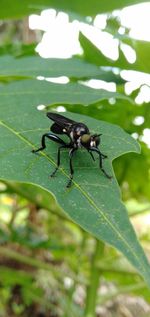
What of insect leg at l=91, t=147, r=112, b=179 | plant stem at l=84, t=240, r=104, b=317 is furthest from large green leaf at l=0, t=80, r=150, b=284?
plant stem at l=84, t=240, r=104, b=317

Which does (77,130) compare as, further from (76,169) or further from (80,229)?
(80,229)

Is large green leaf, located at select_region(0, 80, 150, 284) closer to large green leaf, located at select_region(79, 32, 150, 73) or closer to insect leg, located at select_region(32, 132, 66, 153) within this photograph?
insect leg, located at select_region(32, 132, 66, 153)

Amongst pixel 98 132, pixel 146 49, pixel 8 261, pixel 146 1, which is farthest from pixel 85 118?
pixel 8 261

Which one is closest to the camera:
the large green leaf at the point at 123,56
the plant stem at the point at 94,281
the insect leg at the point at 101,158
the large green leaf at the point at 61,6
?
the insect leg at the point at 101,158

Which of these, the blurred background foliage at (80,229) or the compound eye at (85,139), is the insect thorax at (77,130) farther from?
the blurred background foliage at (80,229)

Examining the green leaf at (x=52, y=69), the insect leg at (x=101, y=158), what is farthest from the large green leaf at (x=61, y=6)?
the insect leg at (x=101, y=158)

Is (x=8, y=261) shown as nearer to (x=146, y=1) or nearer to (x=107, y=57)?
(x=107, y=57)

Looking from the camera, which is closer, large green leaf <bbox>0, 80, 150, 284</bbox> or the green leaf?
large green leaf <bbox>0, 80, 150, 284</bbox>
